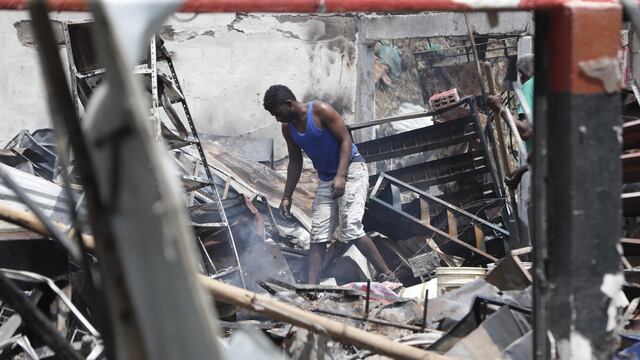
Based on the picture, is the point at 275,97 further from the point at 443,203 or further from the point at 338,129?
the point at 443,203

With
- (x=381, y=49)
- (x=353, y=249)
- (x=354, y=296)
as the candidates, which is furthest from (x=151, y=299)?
(x=381, y=49)

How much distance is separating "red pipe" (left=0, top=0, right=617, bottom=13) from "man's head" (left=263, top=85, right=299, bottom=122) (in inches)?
190

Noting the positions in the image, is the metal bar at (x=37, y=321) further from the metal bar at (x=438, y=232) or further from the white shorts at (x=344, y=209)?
the metal bar at (x=438, y=232)

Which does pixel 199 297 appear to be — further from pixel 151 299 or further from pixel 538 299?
pixel 538 299

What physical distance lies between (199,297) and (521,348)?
2127 mm

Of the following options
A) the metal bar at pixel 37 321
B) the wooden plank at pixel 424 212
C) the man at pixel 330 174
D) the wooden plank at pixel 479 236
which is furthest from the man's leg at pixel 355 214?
the metal bar at pixel 37 321

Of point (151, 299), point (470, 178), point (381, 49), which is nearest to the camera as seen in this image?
point (151, 299)

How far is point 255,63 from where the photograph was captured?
12.1m

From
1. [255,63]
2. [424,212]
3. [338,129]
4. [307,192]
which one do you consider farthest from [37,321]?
[255,63]

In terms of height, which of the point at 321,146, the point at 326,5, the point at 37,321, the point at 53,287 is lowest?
the point at 321,146

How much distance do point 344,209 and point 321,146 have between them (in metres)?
0.65

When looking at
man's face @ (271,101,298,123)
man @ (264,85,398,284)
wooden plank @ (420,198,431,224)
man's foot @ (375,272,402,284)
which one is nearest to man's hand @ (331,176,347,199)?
man @ (264,85,398,284)

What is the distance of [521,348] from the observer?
3113 millimetres

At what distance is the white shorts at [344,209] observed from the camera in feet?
25.9
